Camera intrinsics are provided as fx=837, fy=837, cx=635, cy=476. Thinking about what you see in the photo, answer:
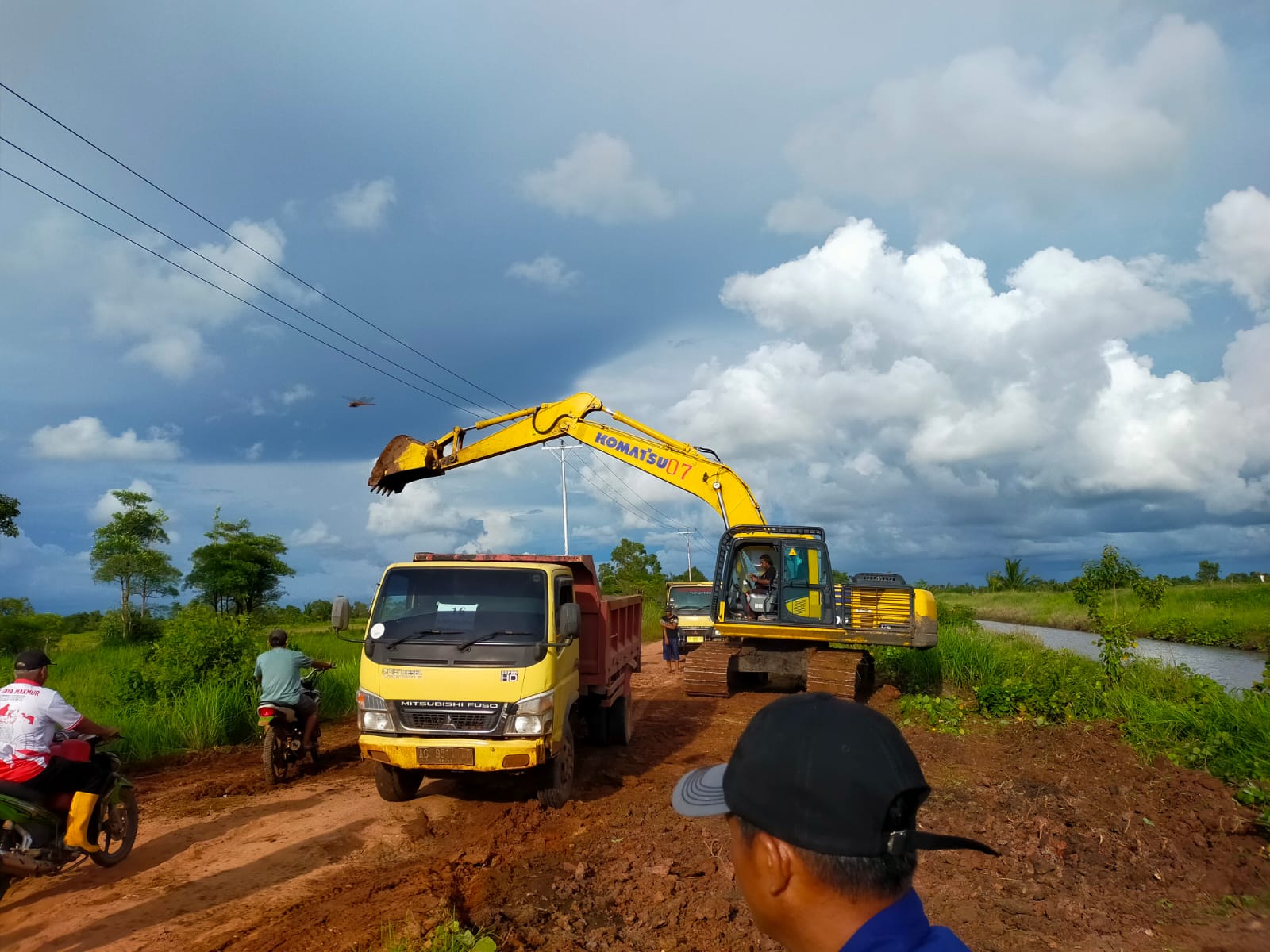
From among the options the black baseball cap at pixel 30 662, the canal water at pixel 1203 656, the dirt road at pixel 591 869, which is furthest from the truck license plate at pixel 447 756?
the canal water at pixel 1203 656

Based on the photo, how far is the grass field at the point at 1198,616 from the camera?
3136cm

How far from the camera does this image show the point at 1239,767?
7.78 m

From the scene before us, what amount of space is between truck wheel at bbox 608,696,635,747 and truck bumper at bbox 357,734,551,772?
3334 mm

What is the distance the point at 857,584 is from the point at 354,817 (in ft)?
29.2

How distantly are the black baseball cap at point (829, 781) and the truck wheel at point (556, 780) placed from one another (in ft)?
20.8

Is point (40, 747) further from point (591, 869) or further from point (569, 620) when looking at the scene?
point (569, 620)

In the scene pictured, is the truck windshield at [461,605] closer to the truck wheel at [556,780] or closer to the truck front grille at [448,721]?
the truck front grille at [448,721]

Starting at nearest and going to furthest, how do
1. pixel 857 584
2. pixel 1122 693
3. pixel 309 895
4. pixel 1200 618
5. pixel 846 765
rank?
pixel 846 765 < pixel 309 895 < pixel 1122 693 < pixel 857 584 < pixel 1200 618

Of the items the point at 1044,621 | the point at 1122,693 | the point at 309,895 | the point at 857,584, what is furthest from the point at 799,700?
the point at 1044,621

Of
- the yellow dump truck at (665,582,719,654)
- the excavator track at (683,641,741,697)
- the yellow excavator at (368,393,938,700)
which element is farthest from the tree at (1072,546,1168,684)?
the yellow dump truck at (665,582,719,654)

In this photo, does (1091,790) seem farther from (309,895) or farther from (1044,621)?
(1044,621)

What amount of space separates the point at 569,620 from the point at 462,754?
4.76 ft

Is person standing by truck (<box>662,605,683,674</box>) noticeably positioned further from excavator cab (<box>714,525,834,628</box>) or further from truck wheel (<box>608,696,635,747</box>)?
truck wheel (<box>608,696,635,747</box>)

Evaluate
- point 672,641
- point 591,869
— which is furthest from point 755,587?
point 591,869
